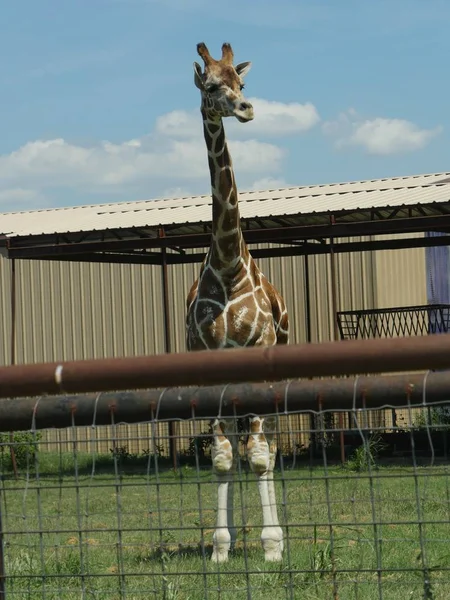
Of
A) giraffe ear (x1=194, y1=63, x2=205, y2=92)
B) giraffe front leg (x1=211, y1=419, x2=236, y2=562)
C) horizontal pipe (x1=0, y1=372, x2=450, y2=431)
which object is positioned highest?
giraffe ear (x1=194, y1=63, x2=205, y2=92)

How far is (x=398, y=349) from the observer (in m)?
3.25

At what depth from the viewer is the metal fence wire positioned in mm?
4043

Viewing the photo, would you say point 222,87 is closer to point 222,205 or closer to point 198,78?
point 198,78

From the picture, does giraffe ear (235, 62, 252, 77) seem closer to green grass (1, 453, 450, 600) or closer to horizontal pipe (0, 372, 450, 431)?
green grass (1, 453, 450, 600)

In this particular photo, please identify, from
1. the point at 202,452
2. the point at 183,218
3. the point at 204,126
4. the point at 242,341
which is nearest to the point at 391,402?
the point at 242,341

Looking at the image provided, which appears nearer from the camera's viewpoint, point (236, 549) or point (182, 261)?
point (236, 549)

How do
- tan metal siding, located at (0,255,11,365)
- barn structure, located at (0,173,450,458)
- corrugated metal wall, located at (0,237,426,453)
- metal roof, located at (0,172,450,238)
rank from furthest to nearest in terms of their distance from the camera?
tan metal siding, located at (0,255,11,365)
corrugated metal wall, located at (0,237,426,453)
barn structure, located at (0,173,450,458)
metal roof, located at (0,172,450,238)

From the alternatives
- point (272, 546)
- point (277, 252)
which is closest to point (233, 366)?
point (272, 546)

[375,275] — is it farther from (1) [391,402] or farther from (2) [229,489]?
(1) [391,402]

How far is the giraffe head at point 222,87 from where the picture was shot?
8406 mm

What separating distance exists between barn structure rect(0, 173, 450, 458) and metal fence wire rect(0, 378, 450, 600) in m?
2.80

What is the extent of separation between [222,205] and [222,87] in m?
1.03

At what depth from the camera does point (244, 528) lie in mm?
3771

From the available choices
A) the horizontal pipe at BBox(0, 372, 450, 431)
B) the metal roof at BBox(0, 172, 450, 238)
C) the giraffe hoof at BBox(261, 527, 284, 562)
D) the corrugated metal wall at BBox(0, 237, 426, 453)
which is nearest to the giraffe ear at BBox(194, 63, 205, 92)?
the giraffe hoof at BBox(261, 527, 284, 562)
